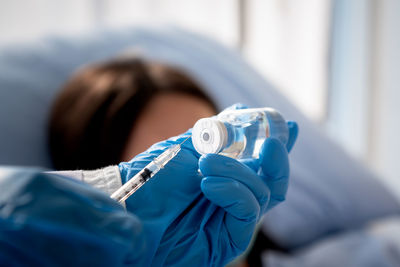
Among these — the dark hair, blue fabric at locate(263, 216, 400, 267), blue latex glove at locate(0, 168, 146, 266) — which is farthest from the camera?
blue fabric at locate(263, 216, 400, 267)

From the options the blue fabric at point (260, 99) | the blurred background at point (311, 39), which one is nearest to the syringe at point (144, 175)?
the blue fabric at point (260, 99)

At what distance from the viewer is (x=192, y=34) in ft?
3.86

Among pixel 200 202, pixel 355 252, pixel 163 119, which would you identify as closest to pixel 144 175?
pixel 200 202

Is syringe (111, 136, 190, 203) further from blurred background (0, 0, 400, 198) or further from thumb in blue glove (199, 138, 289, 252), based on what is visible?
blurred background (0, 0, 400, 198)

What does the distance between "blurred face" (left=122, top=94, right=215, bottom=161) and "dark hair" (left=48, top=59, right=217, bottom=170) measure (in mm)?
12

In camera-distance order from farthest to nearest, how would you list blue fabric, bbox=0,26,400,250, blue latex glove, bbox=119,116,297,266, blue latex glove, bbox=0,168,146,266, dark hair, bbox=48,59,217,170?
1. blue fabric, bbox=0,26,400,250
2. dark hair, bbox=48,59,217,170
3. blue latex glove, bbox=119,116,297,266
4. blue latex glove, bbox=0,168,146,266

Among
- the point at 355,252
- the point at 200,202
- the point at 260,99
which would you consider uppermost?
the point at 200,202

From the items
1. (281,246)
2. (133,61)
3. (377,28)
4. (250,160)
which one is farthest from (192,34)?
(377,28)

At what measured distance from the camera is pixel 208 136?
1.04 ft

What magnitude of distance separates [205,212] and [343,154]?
872 millimetres

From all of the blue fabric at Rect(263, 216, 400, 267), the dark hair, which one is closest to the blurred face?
the dark hair

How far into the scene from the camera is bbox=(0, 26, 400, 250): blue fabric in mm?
917

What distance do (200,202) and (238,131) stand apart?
0.24ft

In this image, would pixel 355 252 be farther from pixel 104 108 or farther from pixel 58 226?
pixel 58 226
